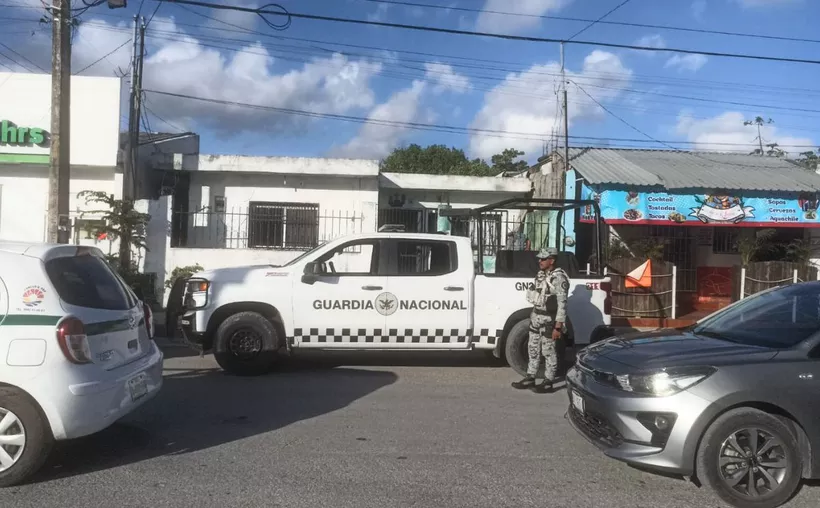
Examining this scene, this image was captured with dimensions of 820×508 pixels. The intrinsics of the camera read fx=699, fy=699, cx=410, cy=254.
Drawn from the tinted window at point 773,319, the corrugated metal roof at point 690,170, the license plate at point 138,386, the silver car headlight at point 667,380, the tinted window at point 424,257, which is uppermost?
the corrugated metal roof at point 690,170

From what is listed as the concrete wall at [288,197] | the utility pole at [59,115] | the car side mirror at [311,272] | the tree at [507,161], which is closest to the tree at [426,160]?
the tree at [507,161]

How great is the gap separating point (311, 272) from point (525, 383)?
288 cm

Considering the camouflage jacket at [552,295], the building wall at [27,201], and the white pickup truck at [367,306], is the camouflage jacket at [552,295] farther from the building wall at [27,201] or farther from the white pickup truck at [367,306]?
the building wall at [27,201]

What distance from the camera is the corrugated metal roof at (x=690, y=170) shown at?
Result: 607 inches

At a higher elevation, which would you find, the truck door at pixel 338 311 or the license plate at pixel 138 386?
the truck door at pixel 338 311

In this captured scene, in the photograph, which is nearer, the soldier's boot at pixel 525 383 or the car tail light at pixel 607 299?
the soldier's boot at pixel 525 383

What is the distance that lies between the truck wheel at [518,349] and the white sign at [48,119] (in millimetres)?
10669

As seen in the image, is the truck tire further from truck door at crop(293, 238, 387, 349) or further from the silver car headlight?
the silver car headlight

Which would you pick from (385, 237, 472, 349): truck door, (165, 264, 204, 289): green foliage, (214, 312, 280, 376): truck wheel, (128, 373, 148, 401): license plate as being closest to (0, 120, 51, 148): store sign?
(165, 264, 204, 289): green foliage

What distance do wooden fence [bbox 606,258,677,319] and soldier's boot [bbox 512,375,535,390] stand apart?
674cm

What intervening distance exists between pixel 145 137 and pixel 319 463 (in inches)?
713

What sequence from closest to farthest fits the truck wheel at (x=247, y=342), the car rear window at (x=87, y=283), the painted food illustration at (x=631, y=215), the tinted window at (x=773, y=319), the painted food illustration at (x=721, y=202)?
the car rear window at (x=87, y=283), the tinted window at (x=773, y=319), the truck wheel at (x=247, y=342), the painted food illustration at (x=631, y=215), the painted food illustration at (x=721, y=202)

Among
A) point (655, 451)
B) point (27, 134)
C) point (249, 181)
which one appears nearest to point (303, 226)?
point (249, 181)

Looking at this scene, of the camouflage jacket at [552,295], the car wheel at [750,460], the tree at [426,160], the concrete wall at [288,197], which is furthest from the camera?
the tree at [426,160]
